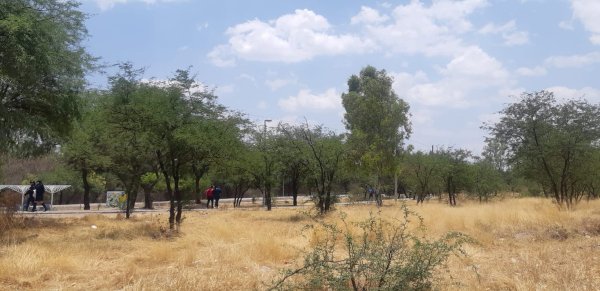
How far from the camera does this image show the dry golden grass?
25.3 ft

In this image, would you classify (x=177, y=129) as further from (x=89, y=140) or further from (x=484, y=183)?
(x=484, y=183)

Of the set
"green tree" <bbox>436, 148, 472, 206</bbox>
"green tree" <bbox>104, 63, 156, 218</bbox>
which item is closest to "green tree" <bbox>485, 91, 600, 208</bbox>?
"green tree" <bbox>436, 148, 472, 206</bbox>

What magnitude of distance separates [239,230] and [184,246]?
11.6 ft

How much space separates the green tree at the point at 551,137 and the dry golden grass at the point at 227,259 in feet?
29.7

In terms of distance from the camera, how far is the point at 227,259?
987cm

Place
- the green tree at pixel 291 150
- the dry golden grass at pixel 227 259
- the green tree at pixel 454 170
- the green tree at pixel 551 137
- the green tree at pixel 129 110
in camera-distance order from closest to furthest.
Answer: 1. the dry golden grass at pixel 227 259
2. the green tree at pixel 129 110
3. the green tree at pixel 551 137
4. the green tree at pixel 291 150
5. the green tree at pixel 454 170

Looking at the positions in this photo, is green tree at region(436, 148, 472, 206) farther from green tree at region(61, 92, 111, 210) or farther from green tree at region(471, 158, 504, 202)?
green tree at region(61, 92, 111, 210)

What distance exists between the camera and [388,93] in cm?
3841

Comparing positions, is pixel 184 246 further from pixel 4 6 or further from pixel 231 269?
pixel 4 6

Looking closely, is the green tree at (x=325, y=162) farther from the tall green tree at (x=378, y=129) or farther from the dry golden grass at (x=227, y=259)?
the dry golden grass at (x=227, y=259)

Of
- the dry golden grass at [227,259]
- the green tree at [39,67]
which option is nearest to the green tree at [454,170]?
the dry golden grass at [227,259]

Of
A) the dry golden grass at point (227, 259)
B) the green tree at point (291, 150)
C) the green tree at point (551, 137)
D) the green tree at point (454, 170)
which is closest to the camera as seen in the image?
the dry golden grass at point (227, 259)

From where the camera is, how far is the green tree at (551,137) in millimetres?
25112

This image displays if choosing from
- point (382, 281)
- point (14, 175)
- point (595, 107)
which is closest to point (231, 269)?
point (382, 281)
